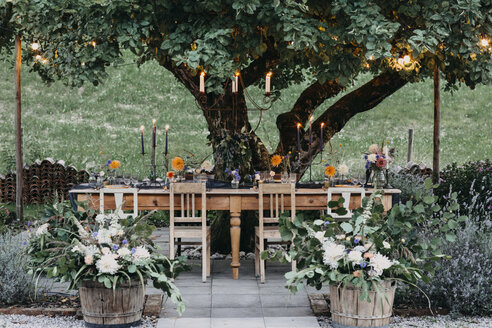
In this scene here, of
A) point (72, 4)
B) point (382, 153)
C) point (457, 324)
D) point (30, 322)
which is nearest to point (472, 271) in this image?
point (457, 324)

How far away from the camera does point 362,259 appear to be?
448 centimetres

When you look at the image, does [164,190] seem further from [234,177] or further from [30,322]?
[30,322]

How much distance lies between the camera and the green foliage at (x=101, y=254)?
4.52 meters

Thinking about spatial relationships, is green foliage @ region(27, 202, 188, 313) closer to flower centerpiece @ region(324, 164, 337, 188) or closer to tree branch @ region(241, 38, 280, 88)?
flower centerpiece @ region(324, 164, 337, 188)

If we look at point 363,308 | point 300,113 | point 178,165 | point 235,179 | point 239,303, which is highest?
point 300,113

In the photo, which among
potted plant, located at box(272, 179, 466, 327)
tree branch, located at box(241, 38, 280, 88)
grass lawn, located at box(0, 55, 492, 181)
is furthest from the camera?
grass lawn, located at box(0, 55, 492, 181)

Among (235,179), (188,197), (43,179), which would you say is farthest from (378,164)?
(43,179)

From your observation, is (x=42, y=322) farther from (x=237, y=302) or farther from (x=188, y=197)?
(x=188, y=197)

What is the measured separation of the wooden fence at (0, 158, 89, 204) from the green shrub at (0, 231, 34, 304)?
19.1 feet

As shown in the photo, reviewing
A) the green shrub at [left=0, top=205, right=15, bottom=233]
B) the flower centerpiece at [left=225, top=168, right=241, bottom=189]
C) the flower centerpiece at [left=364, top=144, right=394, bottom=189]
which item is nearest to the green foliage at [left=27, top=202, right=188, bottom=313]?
the flower centerpiece at [left=225, top=168, right=241, bottom=189]

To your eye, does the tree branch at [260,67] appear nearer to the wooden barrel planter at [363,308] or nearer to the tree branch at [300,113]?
the tree branch at [300,113]

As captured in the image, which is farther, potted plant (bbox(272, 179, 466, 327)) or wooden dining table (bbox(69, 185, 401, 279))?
wooden dining table (bbox(69, 185, 401, 279))

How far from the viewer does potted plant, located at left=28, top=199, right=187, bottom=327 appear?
4.53 m

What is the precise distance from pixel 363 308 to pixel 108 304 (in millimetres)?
1790
